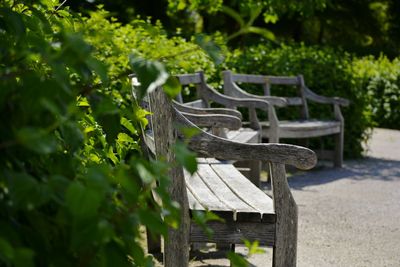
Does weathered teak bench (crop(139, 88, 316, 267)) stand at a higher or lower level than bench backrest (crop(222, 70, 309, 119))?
higher

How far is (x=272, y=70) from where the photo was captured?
10.2 m

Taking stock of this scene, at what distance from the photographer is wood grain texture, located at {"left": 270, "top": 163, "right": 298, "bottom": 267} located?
3.69 meters

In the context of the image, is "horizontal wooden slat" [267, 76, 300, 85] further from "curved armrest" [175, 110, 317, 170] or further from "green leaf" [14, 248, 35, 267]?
"green leaf" [14, 248, 35, 267]

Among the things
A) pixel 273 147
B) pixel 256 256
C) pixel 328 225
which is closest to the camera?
pixel 273 147

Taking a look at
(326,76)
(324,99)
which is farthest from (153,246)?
(326,76)

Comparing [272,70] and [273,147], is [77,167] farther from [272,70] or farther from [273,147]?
[272,70]

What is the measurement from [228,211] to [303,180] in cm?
522

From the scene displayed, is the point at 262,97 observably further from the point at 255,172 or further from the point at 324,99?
the point at 324,99

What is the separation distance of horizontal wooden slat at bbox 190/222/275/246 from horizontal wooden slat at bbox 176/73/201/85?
3.65 m

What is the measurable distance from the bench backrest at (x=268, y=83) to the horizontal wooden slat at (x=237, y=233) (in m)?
4.89

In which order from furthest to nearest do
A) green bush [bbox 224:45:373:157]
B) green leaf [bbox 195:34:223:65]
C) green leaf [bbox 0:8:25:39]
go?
green bush [bbox 224:45:373:157] < green leaf [bbox 0:8:25:39] < green leaf [bbox 195:34:223:65]

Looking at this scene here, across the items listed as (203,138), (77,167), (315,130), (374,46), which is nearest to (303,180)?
(315,130)

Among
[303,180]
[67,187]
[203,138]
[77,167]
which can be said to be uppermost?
[67,187]

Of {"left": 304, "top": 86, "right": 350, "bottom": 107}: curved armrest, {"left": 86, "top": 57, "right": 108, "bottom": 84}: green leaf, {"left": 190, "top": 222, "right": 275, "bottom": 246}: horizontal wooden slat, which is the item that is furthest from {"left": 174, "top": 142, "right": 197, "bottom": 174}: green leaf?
{"left": 304, "top": 86, "right": 350, "bottom": 107}: curved armrest
